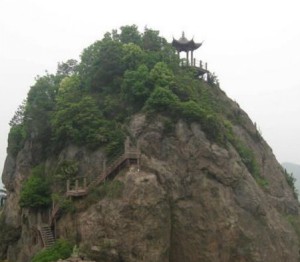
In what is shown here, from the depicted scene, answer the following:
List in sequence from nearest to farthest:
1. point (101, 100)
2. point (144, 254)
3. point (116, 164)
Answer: point (144, 254), point (116, 164), point (101, 100)

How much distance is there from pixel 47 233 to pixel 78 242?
11.6 feet

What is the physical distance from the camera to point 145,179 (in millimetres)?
31250

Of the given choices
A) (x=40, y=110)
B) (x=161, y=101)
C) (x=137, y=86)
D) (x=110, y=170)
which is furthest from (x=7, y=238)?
(x=161, y=101)

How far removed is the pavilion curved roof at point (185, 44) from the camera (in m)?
49.9

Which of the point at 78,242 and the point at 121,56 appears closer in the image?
the point at 78,242

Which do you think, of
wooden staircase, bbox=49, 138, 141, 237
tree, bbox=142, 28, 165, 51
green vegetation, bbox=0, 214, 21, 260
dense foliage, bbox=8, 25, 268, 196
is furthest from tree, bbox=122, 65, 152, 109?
green vegetation, bbox=0, 214, 21, 260

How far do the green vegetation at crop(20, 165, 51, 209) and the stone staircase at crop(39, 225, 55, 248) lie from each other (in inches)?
82.3

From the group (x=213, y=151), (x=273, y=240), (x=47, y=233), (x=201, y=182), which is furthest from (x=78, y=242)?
(x=273, y=240)

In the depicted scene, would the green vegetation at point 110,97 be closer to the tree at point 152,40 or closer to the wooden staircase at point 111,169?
the tree at point 152,40

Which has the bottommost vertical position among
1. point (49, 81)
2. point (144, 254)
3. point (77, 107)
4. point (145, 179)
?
point (144, 254)

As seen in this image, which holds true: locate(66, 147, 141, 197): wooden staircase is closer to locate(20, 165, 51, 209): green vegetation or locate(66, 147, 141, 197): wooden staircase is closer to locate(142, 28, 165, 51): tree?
locate(20, 165, 51, 209): green vegetation

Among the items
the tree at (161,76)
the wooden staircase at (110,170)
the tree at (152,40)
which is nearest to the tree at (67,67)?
the tree at (152,40)

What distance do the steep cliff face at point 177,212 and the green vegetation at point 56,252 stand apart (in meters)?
0.96

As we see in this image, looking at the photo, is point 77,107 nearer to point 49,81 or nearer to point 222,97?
point 49,81
